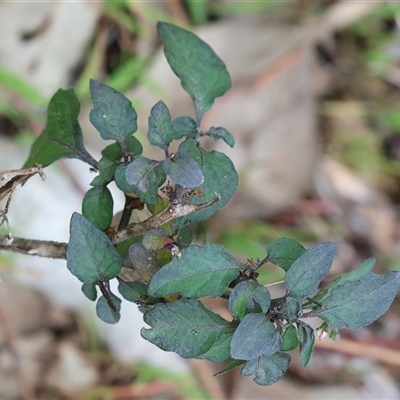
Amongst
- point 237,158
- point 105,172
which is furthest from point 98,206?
point 237,158

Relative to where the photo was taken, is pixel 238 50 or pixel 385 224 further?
pixel 385 224

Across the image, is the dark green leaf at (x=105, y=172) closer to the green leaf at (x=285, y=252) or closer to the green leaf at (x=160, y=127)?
the green leaf at (x=160, y=127)

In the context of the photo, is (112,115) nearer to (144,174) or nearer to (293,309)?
(144,174)

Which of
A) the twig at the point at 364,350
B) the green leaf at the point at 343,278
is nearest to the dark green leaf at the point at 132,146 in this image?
the green leaf at the point at 343,278

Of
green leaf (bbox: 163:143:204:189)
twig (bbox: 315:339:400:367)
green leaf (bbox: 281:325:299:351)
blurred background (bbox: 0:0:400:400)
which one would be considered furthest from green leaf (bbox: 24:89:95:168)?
twig (bbox: 315:339:400:367)

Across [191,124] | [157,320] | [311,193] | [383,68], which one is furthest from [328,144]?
[157,320]

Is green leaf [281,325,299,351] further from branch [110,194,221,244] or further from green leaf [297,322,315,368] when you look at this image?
branch [110,194,221,244]

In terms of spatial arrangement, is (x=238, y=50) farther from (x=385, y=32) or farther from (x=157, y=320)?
(x=157, y=320)
